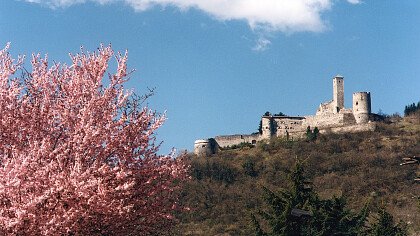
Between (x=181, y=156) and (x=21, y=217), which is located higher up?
(x=181, y=156)

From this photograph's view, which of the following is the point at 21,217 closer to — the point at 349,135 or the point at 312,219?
the point at 312,219

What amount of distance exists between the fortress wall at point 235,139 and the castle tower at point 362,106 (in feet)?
50.4

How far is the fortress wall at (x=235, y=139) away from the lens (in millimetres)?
101863

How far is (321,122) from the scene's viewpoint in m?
97.2

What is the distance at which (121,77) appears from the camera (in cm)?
1288

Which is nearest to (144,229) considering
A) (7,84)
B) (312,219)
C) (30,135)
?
(30,135)

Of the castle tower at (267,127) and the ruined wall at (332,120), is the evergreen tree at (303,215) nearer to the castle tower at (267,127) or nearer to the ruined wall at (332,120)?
the ruined wall at (332,120)

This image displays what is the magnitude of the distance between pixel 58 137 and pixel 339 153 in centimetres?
7769

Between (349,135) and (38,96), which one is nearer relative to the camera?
(38,96)

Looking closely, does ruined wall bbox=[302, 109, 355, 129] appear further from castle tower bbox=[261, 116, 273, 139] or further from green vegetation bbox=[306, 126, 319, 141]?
castle tower bbox=[261, 116, 273, 139]

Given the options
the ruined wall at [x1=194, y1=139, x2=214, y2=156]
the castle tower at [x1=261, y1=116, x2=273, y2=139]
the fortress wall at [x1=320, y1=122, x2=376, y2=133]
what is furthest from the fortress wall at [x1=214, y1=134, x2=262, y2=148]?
the fortress wall at [x1=320, y1=122, x2=376, y2=133]

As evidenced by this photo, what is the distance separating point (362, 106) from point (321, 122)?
21.0 ft

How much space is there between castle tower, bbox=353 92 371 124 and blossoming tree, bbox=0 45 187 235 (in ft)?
277

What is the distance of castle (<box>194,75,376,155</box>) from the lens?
94.9 metres
